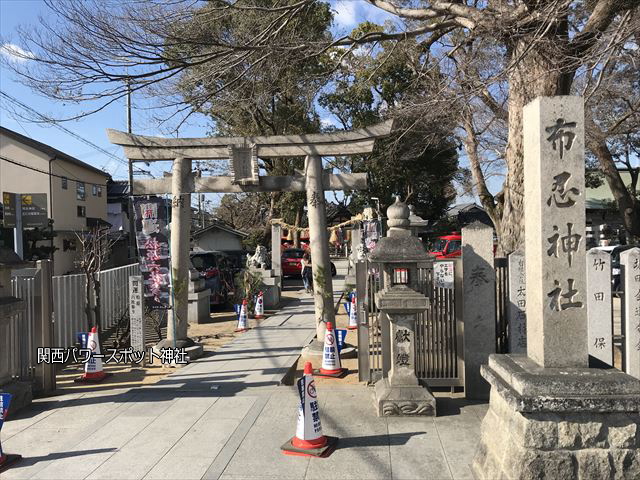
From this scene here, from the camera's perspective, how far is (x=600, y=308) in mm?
6516

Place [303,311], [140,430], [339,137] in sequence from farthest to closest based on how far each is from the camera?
[303,311] → [339,137] → [140,430]

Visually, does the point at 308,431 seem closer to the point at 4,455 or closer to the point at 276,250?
the point at 4,455

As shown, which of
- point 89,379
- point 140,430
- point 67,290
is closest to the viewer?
point 140,430

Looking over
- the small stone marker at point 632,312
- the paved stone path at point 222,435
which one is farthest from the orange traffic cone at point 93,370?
the small stone marker at point 632,312

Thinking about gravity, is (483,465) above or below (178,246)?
below

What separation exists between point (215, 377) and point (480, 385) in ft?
14.2

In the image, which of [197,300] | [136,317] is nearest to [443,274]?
[136,317]

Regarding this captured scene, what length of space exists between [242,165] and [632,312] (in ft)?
23.4

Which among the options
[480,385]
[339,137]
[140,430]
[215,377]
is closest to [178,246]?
[215,377]

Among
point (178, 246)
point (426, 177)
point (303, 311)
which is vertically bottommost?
point (303, 311)

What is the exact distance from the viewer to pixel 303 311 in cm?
1589

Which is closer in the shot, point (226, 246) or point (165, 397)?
point (165, 397)

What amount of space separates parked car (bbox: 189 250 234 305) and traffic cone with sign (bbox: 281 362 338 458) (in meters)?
11.1

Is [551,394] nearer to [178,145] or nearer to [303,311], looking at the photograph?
[178,145]
